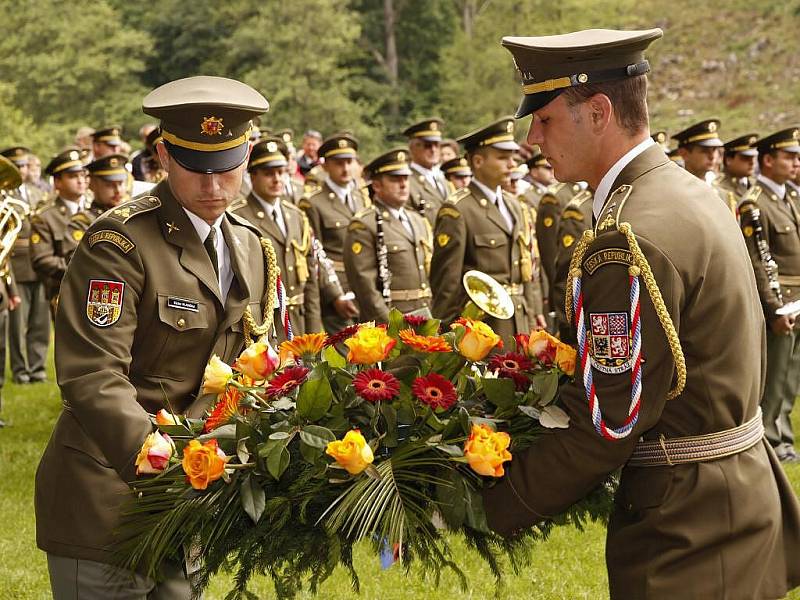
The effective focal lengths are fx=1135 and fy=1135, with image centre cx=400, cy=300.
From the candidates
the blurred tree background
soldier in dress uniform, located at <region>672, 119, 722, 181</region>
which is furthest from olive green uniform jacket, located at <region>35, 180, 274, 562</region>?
the blurred tree background

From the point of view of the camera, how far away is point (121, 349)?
11.3ft

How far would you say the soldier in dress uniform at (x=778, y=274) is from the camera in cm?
904

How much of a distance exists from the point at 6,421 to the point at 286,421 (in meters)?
8.44

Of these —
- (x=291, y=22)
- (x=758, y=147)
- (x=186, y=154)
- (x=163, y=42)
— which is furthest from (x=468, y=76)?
(x=186, y=154)

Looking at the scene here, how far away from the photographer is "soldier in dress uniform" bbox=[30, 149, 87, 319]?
445 inches

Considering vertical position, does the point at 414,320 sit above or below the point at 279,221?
above

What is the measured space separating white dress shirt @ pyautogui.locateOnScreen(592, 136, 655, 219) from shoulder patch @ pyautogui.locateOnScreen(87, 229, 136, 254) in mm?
1449

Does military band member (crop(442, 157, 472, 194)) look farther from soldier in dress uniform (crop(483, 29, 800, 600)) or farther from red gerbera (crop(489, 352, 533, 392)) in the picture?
soldier in dress uniform (crop(483, 29, 800, 600))

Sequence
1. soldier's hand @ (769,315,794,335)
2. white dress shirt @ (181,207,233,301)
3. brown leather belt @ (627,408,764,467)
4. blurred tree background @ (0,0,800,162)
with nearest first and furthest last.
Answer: brown leather belt @ (627,408,764,467)
white dress shirt @ (181,207,233,301)
soldier's hand @ (769,315,794,335)
blurred tree background @ (0,0,800,162)

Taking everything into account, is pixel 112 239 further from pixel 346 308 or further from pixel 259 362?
pixel 346 308

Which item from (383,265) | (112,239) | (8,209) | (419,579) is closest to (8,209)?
(8,209)

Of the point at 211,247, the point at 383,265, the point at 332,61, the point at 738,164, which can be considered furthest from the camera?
the point at 332,61

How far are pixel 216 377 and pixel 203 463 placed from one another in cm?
47

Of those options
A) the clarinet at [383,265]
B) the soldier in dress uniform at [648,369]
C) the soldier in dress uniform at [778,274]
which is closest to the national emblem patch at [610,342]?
the soldier in dress uniform at [648,369]
